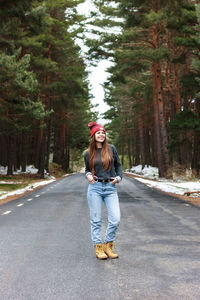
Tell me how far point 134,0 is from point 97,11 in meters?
5.70

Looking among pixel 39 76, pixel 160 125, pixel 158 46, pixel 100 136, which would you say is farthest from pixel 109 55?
pixel 100 136

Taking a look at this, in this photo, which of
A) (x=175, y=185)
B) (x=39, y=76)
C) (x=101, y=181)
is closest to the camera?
(x=101, y=181)

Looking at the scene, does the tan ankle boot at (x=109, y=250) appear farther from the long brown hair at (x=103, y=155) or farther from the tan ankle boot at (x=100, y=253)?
the long brown hair at (x=103, y=155)

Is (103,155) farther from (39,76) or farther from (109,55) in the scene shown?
(39,76)

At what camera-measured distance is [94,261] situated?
587 centimetres

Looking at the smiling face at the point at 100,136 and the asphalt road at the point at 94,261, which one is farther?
the smiling face at the point at 100,136

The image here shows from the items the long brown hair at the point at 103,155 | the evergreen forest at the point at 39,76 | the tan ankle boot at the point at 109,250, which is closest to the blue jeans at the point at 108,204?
the tan ankle boot at the point at 109,250

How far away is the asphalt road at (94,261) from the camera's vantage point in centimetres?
446

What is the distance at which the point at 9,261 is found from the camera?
596cm

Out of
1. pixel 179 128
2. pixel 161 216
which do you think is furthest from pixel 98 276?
pixel 179 128

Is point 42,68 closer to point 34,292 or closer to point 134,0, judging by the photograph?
point 134,0

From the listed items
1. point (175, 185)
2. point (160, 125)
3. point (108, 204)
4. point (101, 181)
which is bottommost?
point (175, 185)

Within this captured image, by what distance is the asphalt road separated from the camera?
446cm

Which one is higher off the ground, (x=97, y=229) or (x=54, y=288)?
(x=97, y=229)
